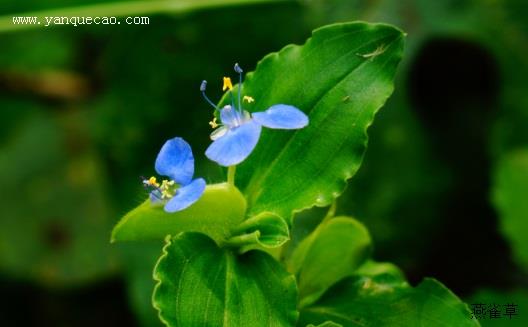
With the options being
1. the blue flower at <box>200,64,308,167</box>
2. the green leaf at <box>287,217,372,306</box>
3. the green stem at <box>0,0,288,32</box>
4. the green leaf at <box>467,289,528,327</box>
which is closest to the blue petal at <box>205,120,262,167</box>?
the blue flower at <box>200,64,308,167</box>

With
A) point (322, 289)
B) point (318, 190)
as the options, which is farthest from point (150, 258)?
point (318, 190)

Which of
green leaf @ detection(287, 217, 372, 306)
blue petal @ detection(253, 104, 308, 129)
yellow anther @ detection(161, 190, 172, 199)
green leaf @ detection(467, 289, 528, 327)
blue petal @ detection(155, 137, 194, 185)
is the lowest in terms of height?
green leaf @ detection(467, 289, 528, 327)

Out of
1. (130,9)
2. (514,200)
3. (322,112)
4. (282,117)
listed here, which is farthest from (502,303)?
(130,9)

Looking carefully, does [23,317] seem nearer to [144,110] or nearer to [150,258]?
[150,258]

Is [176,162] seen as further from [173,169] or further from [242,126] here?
[242,126]

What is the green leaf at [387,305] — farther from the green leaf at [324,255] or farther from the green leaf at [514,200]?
the green leaf at [514,200]

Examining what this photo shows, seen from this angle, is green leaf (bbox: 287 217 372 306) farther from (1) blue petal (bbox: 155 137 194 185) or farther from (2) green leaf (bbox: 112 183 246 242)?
(1) blue petal (bbox: 155 137 194 185)
